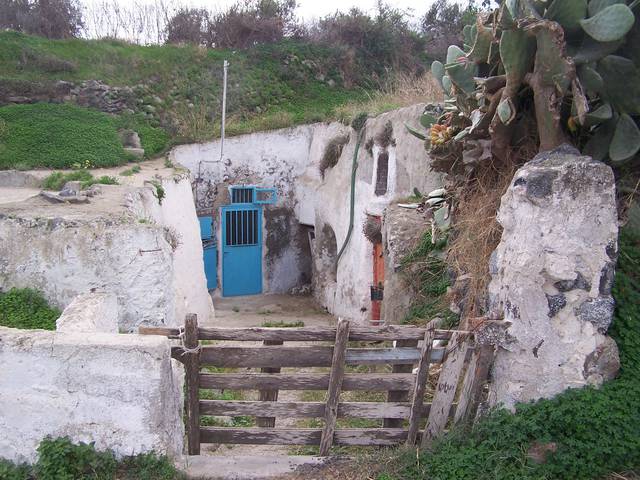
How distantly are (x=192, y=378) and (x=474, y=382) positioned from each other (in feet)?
6.73

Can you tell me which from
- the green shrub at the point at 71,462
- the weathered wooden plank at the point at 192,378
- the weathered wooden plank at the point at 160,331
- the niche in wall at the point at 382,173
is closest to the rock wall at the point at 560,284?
the weathered wooden plank at the point at 192,378

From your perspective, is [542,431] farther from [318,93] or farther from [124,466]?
[318,93]

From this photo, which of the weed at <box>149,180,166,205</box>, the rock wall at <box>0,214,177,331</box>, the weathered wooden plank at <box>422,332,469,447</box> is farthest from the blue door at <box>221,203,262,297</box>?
the weathered wooden plank at <box>422,332,469,447</box>

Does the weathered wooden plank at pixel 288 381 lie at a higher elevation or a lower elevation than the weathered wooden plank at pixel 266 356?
lower

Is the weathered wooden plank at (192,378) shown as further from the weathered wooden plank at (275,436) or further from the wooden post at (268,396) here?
the wooden post at (268,396)

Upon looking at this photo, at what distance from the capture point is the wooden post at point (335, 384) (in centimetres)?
407

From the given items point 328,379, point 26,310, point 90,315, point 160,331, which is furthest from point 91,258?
point 328,379

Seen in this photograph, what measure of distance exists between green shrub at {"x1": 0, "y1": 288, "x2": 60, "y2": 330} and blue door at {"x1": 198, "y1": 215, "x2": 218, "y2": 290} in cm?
795

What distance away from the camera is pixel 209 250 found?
561 inches

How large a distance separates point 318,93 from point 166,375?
17272mm

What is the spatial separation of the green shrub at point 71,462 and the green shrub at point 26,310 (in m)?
2.36

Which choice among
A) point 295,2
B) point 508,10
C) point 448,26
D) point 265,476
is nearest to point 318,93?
point 295,2

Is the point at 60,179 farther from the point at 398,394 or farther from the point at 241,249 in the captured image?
the point at 398,394

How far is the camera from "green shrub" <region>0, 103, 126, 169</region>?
12.1 m
